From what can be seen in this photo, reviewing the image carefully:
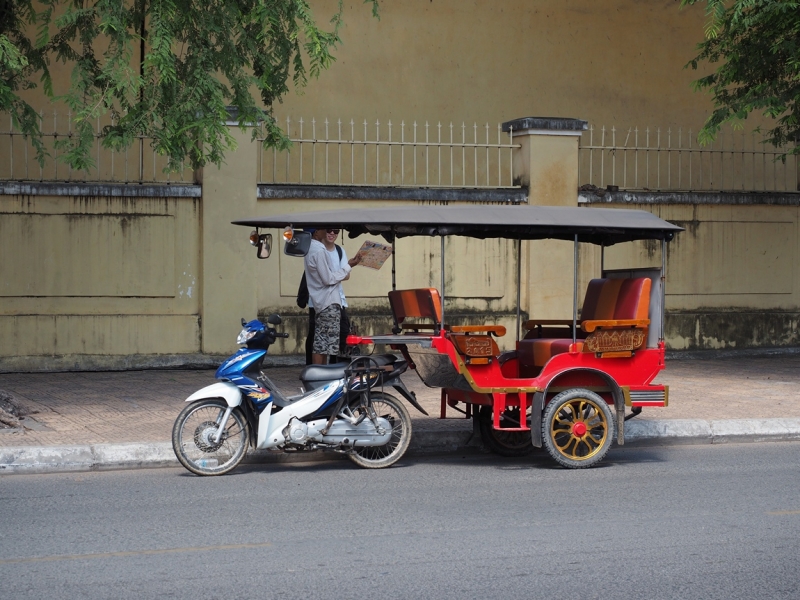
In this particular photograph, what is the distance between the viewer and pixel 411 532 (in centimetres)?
629

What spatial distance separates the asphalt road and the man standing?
77.0 inches

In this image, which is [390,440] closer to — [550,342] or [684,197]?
A: [550,342]

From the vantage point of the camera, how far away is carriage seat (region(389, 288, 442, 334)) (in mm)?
8391

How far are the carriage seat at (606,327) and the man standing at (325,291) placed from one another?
6.43ft

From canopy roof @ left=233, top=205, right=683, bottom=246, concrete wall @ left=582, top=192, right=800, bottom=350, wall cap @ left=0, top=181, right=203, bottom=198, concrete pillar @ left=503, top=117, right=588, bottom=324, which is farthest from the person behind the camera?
concrete wall @ left=582, top=192, right=800, bottom=350

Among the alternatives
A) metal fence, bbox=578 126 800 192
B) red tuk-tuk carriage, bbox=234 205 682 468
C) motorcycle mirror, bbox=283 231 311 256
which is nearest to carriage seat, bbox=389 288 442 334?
red tuk-tuk carriage, bbox=234 205 682 468

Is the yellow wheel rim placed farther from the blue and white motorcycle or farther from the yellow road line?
the yellow road line

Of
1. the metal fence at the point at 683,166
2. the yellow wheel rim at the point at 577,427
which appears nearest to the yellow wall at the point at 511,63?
the metal fence at the point at 683,166

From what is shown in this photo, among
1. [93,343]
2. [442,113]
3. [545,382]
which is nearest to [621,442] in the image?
[545,382]

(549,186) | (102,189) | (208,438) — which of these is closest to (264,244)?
(208,438)

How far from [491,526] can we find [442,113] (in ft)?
43.3

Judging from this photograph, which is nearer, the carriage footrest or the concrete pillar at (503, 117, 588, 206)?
the carriage footrest

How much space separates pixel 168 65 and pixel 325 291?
8.55ft

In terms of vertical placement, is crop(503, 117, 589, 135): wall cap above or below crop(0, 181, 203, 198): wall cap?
above
